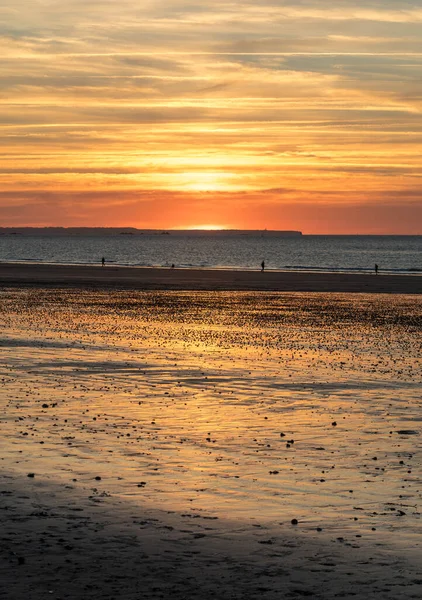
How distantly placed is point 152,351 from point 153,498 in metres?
15.9

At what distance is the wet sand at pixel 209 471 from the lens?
9164 millimetres

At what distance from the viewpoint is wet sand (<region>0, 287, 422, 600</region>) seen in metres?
9.16

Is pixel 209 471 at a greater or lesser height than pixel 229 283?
greater

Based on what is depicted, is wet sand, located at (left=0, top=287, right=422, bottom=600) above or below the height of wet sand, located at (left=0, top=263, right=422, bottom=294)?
above

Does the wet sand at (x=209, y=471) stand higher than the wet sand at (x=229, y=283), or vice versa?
the wet sand at (x=209, y=471)

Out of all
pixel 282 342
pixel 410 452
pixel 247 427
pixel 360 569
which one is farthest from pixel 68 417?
pixel 282 342

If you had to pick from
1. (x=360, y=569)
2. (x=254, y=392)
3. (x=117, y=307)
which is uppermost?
(x=360, y=569)

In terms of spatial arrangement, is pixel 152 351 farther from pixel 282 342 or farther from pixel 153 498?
pixel 153 498

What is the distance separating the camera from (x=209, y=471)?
43.3ft

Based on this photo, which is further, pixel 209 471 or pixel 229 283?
pixel 229 283

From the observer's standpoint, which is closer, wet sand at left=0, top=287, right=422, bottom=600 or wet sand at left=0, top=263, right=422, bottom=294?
wet sand at left=0, top=287, right=422, bottom=600

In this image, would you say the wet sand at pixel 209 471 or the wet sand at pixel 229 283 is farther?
the wet sand at pixel 229 283

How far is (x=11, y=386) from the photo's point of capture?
20562 millimetres

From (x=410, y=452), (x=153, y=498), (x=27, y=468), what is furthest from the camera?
(x=410, y=452)
